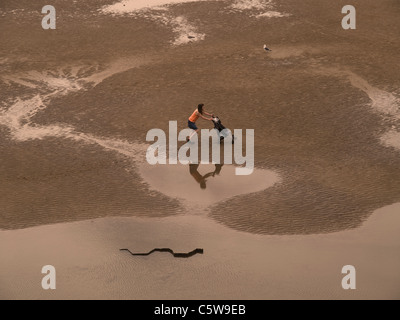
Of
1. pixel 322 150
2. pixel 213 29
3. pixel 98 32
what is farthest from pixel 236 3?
pixel 322 150

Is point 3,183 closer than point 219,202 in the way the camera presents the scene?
No

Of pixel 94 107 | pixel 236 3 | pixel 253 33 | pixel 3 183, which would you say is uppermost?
pixel 236 3

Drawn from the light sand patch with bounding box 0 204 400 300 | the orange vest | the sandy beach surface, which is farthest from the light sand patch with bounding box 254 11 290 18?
the light sand patch with bounding box 0 204 400 300

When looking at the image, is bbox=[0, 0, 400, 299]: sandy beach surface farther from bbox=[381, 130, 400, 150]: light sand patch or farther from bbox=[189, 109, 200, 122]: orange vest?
bbox=[189, 109, 200, 122]: orange vest

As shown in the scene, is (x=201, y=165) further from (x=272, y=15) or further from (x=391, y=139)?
(x=272, y=15)

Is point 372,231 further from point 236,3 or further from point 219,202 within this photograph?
point 236,3

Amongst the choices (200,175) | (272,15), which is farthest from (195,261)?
(272,15)
